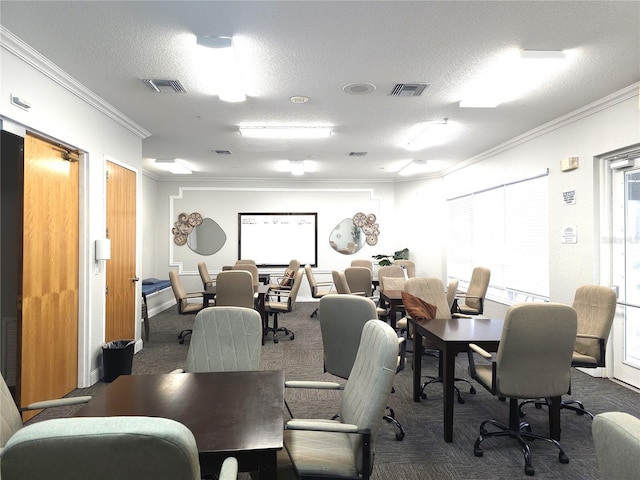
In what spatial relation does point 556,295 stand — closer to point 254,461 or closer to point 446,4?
point 446,4

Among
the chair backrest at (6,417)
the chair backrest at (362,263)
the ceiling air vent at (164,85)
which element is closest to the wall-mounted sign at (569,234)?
the chair backrest at (362,263)

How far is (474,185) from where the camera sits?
671cm

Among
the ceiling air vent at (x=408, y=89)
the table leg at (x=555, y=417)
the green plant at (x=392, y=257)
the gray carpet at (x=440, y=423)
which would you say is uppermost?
the ceiling air vent at (x=408, y=89)

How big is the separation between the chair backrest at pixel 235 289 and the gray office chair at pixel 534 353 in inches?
126

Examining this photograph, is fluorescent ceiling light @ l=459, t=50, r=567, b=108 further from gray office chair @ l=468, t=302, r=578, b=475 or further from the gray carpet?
the gray carpet

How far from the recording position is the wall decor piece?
339 inches

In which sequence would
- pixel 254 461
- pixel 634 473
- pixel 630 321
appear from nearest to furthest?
pixel 634 473 → pixel 254 461 → pixel 630 321

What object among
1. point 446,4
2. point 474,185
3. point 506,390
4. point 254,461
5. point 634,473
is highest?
point 446,4

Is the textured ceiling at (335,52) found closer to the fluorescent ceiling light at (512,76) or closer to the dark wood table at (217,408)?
the fluorescent ceiling light at (512,76)

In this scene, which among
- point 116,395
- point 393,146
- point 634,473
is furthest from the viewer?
point 393,146

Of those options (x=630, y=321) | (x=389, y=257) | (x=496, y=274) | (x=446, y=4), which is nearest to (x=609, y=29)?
(x=446, y=4)

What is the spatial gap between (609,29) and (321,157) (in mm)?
4372

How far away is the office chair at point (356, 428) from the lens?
1.59m

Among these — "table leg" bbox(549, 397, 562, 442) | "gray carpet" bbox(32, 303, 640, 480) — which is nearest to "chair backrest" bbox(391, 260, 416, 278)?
"gray carpet" bbox(32, 303, 640, 480)
